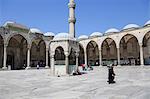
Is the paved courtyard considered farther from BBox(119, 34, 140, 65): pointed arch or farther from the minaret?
BBox(119, 34, 140, 65): pointed arch

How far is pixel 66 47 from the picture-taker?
49.5 ft

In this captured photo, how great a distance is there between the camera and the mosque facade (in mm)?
16109

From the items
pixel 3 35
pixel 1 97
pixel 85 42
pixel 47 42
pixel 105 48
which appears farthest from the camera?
pixel 105 48

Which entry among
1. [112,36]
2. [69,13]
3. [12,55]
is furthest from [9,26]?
[112,36]

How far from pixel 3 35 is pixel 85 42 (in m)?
15.6

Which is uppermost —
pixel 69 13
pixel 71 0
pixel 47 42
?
pixel 71 0

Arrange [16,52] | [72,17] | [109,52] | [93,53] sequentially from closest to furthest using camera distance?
[72,17], [16,52], [109,52], [93,53]

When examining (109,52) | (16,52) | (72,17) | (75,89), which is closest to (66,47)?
(75,89)

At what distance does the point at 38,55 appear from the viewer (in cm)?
3478

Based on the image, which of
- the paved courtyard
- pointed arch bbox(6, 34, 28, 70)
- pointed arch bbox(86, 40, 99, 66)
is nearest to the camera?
the paved courtyard

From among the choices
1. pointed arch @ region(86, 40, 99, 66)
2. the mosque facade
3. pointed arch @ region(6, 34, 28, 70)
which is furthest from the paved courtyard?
pointed arch @ region(86, 40, 99, 66)

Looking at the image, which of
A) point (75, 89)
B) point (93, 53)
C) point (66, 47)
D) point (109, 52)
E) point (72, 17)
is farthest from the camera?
point (93, 53)

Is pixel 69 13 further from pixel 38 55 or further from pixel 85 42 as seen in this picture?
pixel 38 55

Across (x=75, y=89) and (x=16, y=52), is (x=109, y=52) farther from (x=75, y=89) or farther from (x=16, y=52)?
(x=75, y=89)
